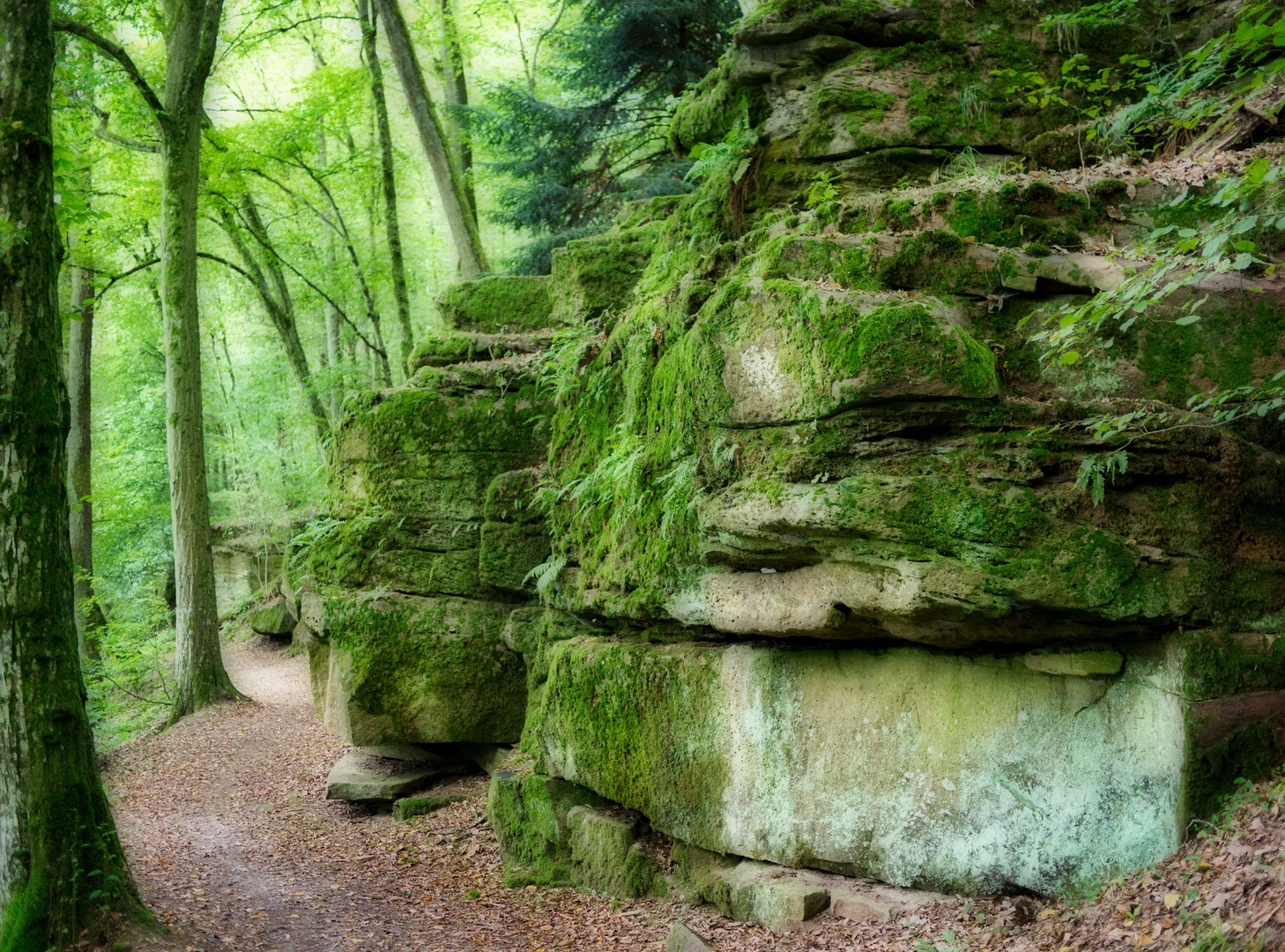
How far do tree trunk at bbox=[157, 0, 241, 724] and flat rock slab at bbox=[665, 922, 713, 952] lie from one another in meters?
11.5

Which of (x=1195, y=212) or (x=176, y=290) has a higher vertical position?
(x=176, y=290)

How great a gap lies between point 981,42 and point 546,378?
5.77m

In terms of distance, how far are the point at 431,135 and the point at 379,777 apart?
12149 mm

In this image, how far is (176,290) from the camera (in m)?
15.0

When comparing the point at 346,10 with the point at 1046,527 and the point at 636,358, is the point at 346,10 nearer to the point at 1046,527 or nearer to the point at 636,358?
the point at 636,358

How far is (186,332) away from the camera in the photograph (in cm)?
1509

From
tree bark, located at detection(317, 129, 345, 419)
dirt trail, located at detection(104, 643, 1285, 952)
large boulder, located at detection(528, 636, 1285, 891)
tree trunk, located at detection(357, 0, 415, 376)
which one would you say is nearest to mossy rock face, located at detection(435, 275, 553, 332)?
dirt trail, located at detection(104, 643, 1285, 952)

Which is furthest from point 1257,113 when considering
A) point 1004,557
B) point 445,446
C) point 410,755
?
point 410,755

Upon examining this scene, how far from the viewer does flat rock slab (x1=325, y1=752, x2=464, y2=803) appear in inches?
437

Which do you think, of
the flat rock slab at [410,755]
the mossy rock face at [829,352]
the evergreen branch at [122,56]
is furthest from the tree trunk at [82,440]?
the mossy rock face at [829,352]

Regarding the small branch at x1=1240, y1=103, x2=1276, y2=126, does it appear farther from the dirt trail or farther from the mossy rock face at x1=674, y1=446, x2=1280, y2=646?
the dirt trail

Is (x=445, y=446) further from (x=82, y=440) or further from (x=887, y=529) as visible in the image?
(x=82, y=440)

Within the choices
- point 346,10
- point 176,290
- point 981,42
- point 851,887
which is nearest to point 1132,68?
point 981,42

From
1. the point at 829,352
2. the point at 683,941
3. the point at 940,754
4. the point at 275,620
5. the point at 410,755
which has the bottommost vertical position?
the point at 410,755
